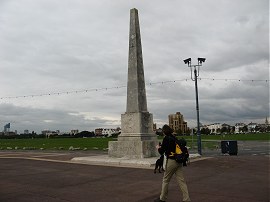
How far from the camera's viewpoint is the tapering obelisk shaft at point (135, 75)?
17234 millimetres

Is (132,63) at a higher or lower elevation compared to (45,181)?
higher

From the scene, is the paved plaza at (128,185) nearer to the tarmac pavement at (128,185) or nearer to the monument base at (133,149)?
the tarmac pavement at (128,185)

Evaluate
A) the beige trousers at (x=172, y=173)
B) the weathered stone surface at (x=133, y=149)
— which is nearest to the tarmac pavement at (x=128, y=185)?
the beige trousers at (x=172, y=173)

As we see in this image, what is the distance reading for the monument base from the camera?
16.0m

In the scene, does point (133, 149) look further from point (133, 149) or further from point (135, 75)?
point (135, 75)

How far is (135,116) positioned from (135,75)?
7.16 ft

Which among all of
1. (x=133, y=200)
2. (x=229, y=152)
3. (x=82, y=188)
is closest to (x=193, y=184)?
(x=133, y=200)

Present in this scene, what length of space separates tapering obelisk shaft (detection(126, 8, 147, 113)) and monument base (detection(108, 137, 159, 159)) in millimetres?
1779

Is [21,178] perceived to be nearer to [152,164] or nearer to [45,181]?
[45,181]

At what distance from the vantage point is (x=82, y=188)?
927 cm

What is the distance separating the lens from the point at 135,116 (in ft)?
55.7

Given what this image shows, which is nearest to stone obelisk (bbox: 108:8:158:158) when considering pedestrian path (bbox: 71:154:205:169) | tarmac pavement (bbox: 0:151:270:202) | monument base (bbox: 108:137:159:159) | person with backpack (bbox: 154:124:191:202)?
A: monument base (bbox: 108:137:159:159)

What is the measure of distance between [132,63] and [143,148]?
4623mm

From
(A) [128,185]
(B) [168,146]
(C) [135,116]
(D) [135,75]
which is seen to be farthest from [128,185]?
(D) [135,75]
